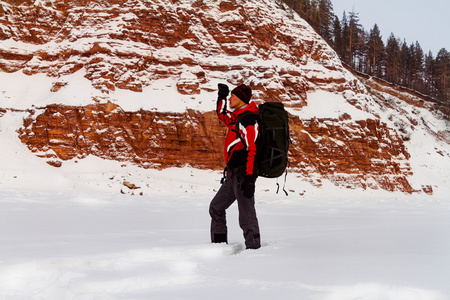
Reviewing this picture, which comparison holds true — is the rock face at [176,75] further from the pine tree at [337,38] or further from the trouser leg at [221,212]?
the pine tree at [337,38]

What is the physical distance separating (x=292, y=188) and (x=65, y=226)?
1668 cm

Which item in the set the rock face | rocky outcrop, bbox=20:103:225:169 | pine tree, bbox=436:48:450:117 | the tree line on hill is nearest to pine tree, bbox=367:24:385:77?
the tree line on hill

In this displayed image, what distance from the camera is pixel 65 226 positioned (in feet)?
16.8

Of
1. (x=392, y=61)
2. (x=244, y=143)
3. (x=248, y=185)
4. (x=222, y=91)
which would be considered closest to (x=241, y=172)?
(x=248, y=185)

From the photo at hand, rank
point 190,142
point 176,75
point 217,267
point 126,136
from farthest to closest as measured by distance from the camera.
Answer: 1. point 176,75
2. point 190,142
3. point 126,136
4. point 217,267

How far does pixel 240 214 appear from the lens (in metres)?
4.25

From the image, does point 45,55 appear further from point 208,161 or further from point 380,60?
point 380,60

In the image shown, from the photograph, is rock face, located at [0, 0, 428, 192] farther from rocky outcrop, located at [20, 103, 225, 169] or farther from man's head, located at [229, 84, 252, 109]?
man's head, located at [229, 84, 252, 109]

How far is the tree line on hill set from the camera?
5253 centimetres

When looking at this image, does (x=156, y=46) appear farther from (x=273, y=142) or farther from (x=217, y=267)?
(x=217, y=267)

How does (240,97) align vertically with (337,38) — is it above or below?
below

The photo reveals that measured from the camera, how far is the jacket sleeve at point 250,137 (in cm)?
398

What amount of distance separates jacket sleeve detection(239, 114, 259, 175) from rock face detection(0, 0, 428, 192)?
17.0m

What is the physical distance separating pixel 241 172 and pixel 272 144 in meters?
0.50
